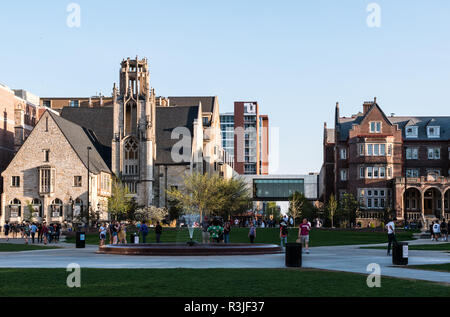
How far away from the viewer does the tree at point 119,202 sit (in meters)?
87.3

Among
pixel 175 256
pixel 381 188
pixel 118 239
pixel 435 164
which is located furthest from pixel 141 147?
pixel 175 256

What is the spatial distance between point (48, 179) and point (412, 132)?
52.5 meters

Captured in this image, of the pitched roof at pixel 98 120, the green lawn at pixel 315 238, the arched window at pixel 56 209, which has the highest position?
the pitched roof at pixel 98 120

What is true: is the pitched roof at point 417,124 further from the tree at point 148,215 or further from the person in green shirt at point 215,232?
the person in green shirt at point 215,232

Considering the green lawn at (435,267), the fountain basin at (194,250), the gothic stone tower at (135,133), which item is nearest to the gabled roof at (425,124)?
the gothic stone tower at (135,133)

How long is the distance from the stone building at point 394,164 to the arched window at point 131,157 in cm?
2960

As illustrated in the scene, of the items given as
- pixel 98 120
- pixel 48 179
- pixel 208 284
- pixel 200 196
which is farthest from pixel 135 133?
pixel 208 284

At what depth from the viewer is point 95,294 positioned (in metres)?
17.0

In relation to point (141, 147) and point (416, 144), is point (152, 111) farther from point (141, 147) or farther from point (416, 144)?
point (416, 144)

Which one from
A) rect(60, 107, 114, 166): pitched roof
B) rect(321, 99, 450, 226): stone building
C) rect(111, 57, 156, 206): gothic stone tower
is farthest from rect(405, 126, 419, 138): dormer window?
rect(60, 107, 114, 166): pitched roof

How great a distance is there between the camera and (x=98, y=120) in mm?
109625

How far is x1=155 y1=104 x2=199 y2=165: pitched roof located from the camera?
103125 millimetres

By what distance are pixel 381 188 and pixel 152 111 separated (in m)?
34.6

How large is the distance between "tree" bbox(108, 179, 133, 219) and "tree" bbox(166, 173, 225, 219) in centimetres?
668
